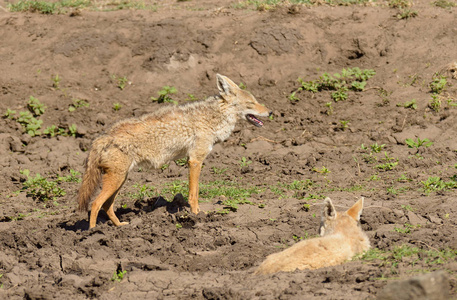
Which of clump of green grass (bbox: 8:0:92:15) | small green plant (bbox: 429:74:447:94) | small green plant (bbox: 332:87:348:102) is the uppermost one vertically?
clump of green grass (bbox: 8:0:92:15)

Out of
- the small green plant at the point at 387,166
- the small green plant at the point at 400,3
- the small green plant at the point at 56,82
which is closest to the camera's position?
the small green plant at the point at 387,166

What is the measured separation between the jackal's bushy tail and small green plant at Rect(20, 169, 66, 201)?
8.16 ft

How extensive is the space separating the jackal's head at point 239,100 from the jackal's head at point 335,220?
Result: 364 centimetres

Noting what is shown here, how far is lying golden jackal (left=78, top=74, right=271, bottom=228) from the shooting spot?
27.2 ft

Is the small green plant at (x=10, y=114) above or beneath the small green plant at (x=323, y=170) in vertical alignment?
beneath

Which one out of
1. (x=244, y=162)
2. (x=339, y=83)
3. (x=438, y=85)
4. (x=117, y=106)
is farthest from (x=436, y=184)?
(x=117, y=106)

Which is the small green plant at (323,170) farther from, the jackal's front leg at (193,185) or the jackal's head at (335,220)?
the jackal's head at (335,220)

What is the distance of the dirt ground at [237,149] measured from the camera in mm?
6594

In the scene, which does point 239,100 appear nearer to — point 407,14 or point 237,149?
point 237,149

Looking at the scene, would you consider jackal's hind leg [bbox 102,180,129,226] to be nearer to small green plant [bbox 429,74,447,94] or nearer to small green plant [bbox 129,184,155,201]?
small green plant [bbox 129,184,155,201]

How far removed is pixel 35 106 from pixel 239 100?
6.25m

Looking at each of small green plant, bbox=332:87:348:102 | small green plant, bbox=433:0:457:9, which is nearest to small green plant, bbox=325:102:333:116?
small green plant, bbox=332:87:348:102

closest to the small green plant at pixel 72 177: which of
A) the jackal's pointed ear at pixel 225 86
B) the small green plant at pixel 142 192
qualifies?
the small green plant at pixel 142 192

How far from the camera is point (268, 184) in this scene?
10789 millimetres
